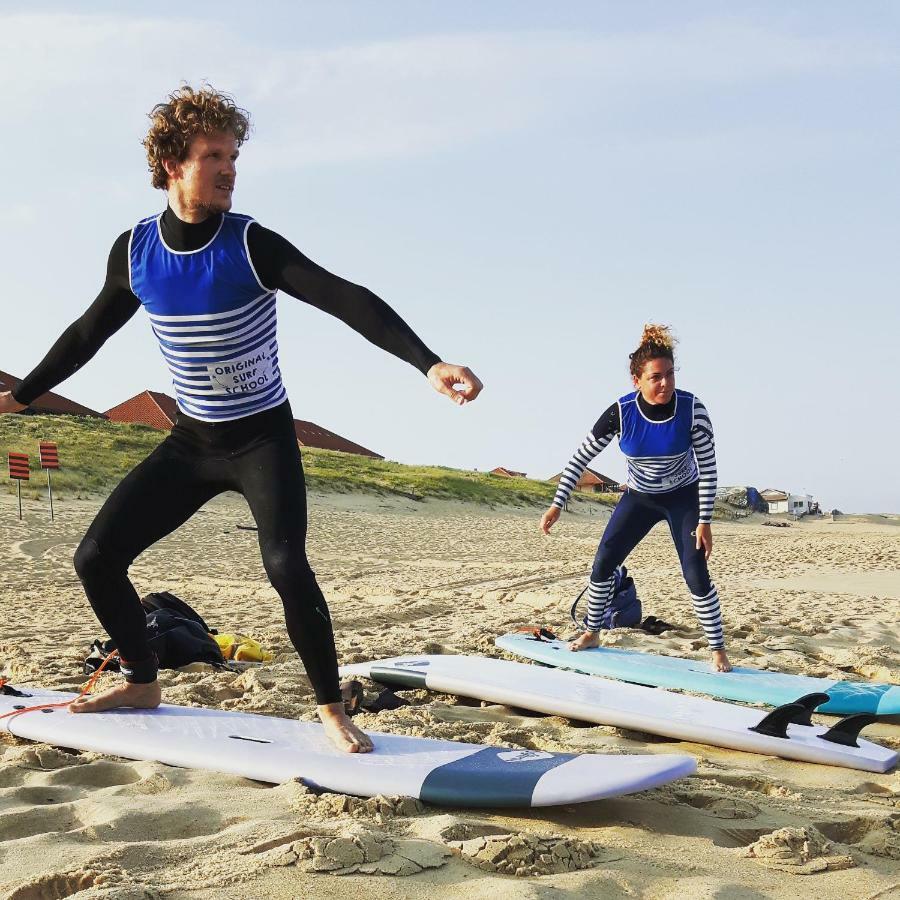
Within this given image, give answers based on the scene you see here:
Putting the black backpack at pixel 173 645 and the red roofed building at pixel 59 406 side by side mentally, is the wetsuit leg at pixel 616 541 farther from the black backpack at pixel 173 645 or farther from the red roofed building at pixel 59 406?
the red roofed building at pixel 59 406

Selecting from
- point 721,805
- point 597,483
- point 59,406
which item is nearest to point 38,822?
point 721,805

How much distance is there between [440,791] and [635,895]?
2.68 ft

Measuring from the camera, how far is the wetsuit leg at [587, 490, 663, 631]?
19.8 feet

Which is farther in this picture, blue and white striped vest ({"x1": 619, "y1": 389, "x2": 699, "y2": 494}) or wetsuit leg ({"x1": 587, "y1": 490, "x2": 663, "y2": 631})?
wetsuit leg ({"x1": 587, "y1": 490, "x2": 663, "y2": 631})

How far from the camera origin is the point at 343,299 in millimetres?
3211

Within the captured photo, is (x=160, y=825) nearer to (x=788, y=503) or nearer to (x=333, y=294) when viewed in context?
(x=333, y=294)

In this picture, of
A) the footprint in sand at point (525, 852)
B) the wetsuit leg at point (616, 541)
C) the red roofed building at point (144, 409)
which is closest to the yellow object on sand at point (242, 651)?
the wetsuit leg at point (616, 541)

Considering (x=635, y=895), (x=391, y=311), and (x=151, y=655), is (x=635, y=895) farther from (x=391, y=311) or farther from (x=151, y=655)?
(x=151, y=655)

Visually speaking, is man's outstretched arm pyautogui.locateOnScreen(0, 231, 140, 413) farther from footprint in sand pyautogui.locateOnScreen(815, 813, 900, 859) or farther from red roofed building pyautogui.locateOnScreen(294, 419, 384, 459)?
red roofed building pyautogui.locateOnScreen(294, 419, 384, 459)

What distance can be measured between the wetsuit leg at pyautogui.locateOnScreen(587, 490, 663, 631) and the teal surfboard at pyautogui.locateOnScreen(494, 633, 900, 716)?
0.29m

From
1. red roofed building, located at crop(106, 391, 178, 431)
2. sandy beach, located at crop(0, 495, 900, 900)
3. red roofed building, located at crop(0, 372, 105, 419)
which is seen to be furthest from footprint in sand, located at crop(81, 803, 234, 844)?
red roofed building, located at crop(106, 391, 178, 431)

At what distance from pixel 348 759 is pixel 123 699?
4.10ft

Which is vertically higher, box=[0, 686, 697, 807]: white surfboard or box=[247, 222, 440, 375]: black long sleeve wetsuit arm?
box=[247, 222, 440, 375]: black long sleeve wetsuit arm

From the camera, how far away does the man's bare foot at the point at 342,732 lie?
328 centimetres
